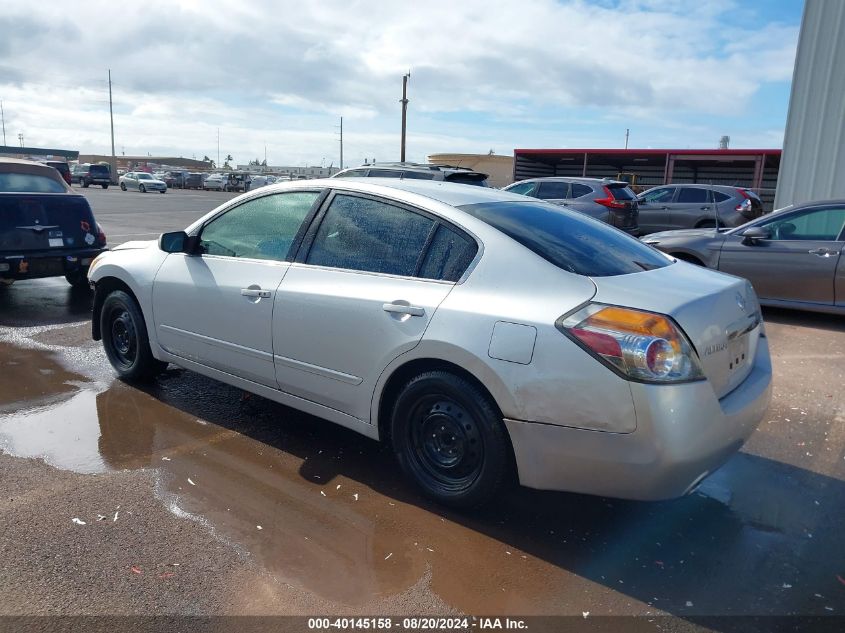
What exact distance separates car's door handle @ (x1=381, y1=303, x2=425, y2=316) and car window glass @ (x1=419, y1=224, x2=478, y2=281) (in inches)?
7.6

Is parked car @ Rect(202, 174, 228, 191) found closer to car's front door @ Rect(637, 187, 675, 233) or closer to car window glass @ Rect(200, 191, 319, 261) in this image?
car's front door @ Rect(637, 187, 675, 233)

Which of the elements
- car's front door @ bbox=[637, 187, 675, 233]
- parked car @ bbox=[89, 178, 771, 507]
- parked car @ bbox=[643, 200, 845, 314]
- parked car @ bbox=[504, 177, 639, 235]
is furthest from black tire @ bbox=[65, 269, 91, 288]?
car's front door @ bbox=[637, 187, 675, 233]

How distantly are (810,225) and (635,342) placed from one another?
6.26 metres

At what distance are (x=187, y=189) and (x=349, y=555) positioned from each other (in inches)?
2302

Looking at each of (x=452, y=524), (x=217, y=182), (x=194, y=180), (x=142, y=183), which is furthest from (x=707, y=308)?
(x=194, y=180)

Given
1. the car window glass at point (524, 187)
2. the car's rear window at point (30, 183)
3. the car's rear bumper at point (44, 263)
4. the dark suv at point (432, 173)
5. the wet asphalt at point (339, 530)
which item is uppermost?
the dark suv at point (432, 173)

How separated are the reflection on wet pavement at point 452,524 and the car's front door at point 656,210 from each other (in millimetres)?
12336

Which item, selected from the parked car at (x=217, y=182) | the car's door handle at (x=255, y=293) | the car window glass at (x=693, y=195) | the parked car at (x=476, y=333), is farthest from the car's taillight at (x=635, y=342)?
the parked car at (x=217, y=182)

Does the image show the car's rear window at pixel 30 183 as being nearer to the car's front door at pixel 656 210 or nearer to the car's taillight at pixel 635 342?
the car's taillight at pixel 635 342

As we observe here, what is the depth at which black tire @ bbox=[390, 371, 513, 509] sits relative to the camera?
3.02m

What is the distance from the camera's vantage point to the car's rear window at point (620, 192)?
44.9ft

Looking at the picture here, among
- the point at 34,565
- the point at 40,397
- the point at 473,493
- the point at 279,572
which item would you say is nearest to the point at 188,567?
the point at 279,572

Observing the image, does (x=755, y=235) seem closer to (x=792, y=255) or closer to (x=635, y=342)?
(x=792, y=255)

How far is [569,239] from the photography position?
11.4 ft
